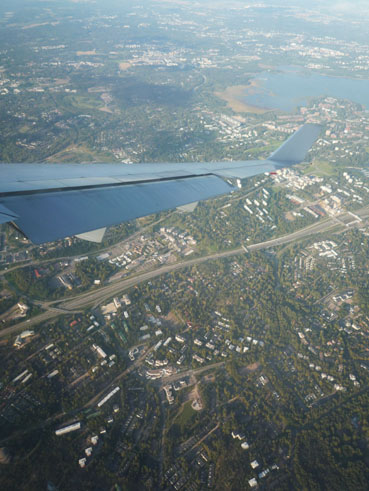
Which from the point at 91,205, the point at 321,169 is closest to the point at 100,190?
the point at 91,205

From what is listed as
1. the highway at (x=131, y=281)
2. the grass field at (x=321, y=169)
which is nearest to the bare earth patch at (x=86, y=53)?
the grass field at (x=321, y=169)

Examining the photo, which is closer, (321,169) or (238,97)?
(321,169)

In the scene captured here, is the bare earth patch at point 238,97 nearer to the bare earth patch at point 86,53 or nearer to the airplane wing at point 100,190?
the bare earth patch at point 86,53

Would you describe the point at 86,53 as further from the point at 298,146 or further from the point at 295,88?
the point at 298,146

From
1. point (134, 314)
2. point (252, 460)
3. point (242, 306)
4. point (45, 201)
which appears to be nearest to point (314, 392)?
point (252, 460)

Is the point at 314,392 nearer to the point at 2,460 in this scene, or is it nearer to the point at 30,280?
the point at 2,460
